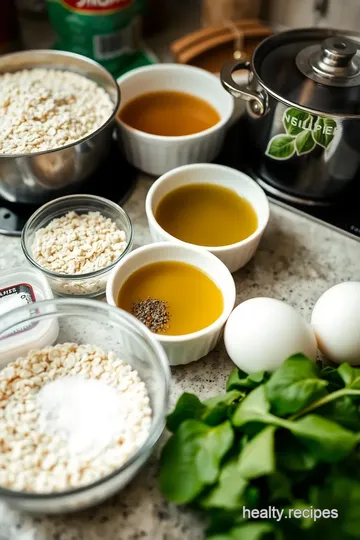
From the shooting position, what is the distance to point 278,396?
696 millimetres

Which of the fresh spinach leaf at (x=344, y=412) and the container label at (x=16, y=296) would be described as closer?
the fresh spinach leaf at (x=344, y=412)

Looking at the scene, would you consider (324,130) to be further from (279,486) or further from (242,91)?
(279,486)

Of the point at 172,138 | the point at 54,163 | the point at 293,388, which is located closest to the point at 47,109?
the point at 54,163

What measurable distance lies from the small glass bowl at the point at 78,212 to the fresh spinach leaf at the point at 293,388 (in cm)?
34

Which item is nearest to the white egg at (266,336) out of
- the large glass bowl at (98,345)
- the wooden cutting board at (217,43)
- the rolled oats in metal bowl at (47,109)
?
the large glass bowl at (98,345)

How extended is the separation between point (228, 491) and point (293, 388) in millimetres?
140

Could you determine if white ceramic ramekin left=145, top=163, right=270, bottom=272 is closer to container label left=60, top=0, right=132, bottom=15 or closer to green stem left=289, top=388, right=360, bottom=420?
green stem left=289, top=388, right=360, bottom=420

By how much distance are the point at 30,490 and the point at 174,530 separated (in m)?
0.19

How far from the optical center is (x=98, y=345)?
885mm

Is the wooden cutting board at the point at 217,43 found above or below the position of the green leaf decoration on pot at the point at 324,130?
below

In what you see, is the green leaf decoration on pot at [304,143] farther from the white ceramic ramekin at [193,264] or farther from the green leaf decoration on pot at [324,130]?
the white ceramic ramekin at [193,264]

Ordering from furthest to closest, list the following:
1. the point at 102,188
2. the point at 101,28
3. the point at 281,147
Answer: the point at 101,28
the point at 102,188
the point at 281,147

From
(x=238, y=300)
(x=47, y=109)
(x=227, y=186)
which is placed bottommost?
(x=238, y=300)

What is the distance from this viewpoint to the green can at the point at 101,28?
1209 millimetres
